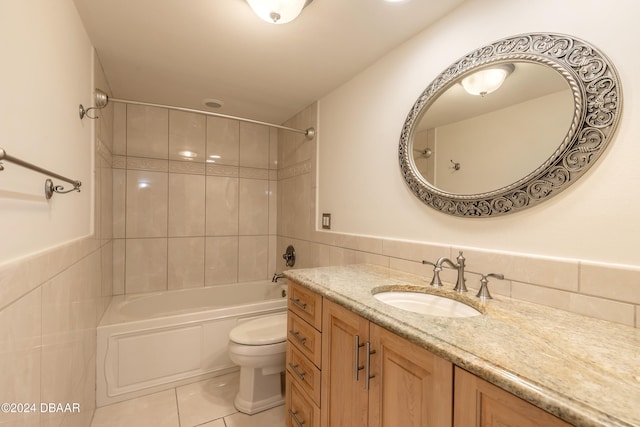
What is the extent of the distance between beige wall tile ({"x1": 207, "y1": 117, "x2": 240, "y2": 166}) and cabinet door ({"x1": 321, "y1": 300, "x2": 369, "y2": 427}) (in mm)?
2278

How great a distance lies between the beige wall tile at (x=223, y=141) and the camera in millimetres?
2844

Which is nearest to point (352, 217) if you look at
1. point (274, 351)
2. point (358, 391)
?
point (274, 351)

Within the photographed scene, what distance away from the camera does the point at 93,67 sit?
1.63 m

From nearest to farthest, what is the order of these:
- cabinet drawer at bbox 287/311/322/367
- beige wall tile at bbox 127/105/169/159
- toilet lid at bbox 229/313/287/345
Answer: cabinet drawer at bbox 287/311/322/367
toilet lid at bbox 229/313/287/345
beige wall tile at bbox 127/105/169/159

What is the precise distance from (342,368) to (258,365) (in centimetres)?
88

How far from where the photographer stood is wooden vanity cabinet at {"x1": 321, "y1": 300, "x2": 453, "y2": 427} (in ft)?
2.31

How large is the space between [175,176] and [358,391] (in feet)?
8.42

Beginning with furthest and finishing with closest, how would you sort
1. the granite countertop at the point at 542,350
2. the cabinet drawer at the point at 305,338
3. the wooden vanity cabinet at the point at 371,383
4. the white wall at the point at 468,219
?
the cabinet drawer at the point at 305,338 → the white wall at the point at 468,219 → the wooden vanity cabinet at the point at 371,383 → the granite countertop at the point at 542,350

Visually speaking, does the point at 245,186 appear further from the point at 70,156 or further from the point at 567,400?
the point at 567,400

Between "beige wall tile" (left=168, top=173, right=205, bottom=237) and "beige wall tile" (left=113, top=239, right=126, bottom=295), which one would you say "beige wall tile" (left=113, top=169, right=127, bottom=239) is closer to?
"beige wall tile" (left=113, top=239, right=126, bottom=295)

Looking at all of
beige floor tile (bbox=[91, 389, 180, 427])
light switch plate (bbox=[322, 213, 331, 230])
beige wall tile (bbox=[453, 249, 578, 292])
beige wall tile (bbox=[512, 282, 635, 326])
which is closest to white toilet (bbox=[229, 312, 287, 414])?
beige floor tile (bbox=[91, 389, 180, 427])

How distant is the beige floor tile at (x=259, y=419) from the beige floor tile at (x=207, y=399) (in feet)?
0.21

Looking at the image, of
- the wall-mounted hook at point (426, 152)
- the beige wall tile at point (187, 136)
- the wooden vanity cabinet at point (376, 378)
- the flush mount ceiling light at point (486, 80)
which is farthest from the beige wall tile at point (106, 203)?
the flush mount ceiling light at point (486, 80)

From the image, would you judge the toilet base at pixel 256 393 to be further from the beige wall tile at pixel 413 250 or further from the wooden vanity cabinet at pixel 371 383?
the beige wall tile at pixel 413 250
